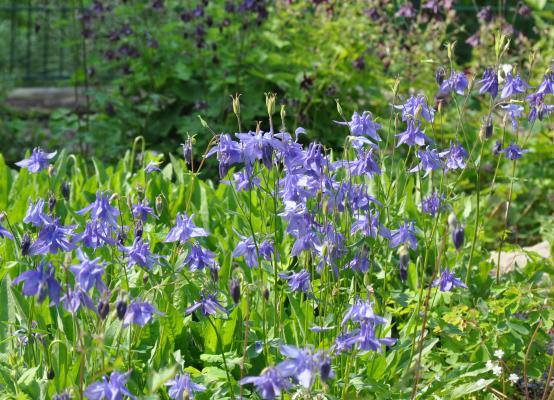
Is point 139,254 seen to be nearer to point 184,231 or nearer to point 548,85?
point 184,231

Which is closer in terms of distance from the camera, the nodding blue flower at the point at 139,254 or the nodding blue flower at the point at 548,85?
the nodding blue flower at the point at 139,254

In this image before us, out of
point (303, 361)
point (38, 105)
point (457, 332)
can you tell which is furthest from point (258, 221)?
point (38, 105)

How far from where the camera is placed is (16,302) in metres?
2.77

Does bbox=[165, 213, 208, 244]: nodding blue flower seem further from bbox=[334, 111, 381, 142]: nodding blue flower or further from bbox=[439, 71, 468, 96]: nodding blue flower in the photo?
bbox=[439, 71, 468, 96]: nodding blue flower

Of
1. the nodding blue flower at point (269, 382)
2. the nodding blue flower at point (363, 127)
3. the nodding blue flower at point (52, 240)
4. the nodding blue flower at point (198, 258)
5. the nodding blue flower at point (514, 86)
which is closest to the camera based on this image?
the nodding blue flower at point (269, 382)

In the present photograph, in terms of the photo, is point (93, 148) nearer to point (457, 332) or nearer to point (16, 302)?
point (16, 302)

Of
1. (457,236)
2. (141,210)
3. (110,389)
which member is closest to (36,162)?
(141,210)

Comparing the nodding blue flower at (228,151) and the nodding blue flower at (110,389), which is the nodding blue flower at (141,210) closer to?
the nodding blue flower at (228,151)

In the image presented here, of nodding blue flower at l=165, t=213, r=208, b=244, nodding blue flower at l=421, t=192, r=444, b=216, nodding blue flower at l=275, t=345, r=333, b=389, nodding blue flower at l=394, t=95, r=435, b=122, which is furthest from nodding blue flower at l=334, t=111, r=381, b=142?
nodding blue flower at l=275, t=345, r=333, b=389

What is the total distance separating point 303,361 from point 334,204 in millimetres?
716

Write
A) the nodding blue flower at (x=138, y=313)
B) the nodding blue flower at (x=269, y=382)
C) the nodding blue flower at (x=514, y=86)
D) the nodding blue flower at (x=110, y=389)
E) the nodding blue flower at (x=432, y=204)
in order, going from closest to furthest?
1. the nodding blue flower at (x=269, y=382)
2. the nodding blue flower at (x=110, y=389)
3. the nodding blue flower at (x=138, y=313)
4. the nodding blue flower at (x=514, y=86)
5. the nodding blue flower at (x=432, y=204)

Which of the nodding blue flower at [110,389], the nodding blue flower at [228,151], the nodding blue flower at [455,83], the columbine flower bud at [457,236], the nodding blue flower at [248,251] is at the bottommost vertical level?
the nodding blue flower at [110,389]

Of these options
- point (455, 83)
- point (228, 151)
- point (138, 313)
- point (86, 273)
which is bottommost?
point (138, 313)

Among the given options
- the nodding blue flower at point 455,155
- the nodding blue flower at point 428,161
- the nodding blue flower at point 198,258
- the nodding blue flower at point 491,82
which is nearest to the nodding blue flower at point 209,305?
the nodding blue flower at point 198,258
